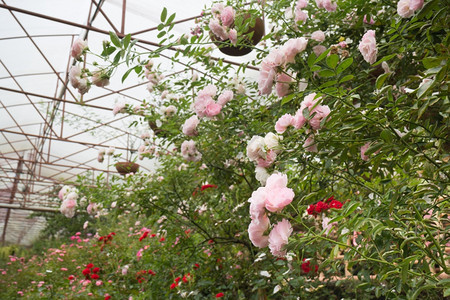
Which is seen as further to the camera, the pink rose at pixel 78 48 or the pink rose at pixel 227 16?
the pink rose at pixel 227 16

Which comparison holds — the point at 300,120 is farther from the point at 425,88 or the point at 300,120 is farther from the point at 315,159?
the point at 315,159

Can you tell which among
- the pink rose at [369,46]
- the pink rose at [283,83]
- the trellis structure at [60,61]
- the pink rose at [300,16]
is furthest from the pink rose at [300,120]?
the trellis structure at [60,61]

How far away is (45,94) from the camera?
245 inches

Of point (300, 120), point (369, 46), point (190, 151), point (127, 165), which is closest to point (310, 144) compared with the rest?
point (300, 120)

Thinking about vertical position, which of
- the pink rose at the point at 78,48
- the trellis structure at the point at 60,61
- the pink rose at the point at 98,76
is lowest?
the pink rose at the point at 98,76

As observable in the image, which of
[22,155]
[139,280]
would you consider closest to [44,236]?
[22,155]

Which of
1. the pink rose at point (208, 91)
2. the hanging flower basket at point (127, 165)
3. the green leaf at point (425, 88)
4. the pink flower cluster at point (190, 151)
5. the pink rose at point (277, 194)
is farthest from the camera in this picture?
the hanging flower basket at point (127, 165)

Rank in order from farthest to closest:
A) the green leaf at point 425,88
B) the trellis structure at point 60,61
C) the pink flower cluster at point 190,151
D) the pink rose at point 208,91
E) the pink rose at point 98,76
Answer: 1. the trellis structure at point 60,61
2. the pink flower cluster at point 190,151
3. the pink rose at point 208,91
4. the pink rose at point 98,76
5. the green leaf at point 425,88

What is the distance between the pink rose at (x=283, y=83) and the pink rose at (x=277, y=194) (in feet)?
0.85

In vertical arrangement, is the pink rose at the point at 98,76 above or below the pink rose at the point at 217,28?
below

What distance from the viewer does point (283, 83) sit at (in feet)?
2.70

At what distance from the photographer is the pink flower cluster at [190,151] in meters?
1.59

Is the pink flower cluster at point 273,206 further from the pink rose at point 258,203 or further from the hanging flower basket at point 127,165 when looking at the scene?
the hanging flower basket at point 127,165

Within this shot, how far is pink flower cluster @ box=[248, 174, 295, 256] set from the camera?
0.64 metres
